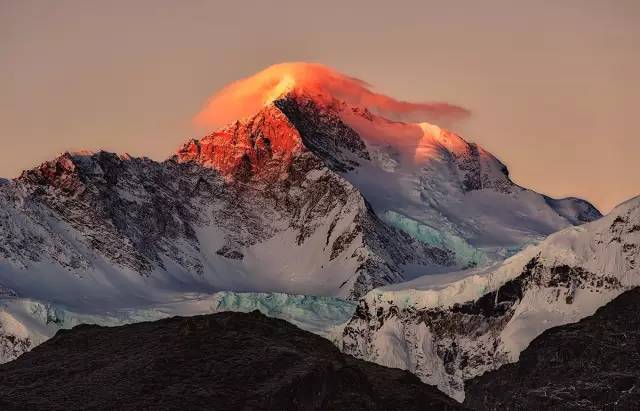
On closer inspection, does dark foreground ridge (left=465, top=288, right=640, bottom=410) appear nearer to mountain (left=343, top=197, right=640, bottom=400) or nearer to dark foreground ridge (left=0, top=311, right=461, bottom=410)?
mountain (left=343, top=197, right=640, bottom=400)

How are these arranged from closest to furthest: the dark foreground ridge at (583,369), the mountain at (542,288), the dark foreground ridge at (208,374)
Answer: the dark foreground ridge at (208,374), the dark foreground ridge at (583,369), the mountain at (542,288)

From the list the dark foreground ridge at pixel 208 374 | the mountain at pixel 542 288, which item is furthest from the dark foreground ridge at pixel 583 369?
the dark foreground ridge at pixel 208 374

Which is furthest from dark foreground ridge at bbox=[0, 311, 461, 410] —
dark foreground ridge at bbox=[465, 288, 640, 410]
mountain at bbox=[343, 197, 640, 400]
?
mountain at bbox=[343, 197, 640, 400]

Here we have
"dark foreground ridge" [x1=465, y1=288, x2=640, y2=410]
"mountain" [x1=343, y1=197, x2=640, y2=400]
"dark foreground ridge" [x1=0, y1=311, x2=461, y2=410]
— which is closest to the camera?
"dark foreground ridge" [x1=0, y1=311, x2=461, y2=410]

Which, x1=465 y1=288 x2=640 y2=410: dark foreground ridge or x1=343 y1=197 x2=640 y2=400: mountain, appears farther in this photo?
x1=343 y1=197 x2=640 y2=400: mountain

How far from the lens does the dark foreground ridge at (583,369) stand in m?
115

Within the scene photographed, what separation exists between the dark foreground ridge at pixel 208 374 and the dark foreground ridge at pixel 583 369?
6955 centimetres

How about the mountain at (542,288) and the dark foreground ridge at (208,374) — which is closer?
the dark foreground ridge at (208,374)

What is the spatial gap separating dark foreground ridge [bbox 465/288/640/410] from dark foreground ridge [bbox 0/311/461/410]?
69.6 metres

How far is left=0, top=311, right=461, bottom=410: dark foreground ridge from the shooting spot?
40.8 m

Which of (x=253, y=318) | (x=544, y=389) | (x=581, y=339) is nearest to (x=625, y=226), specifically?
(x=581, y=339)

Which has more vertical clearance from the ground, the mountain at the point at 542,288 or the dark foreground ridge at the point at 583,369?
the mountain at the point at 542,288

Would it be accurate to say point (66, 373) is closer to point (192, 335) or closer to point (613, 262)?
point (192, 335)

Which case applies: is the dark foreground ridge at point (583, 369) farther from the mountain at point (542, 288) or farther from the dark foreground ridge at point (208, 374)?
the dark foreground ridge at point (208, 374)
